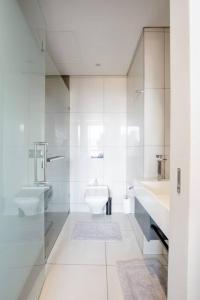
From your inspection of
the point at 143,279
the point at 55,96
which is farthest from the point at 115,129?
the point at 143,279

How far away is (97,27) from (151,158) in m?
1.42

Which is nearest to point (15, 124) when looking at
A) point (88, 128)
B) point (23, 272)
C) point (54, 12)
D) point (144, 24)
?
point (23, 272)

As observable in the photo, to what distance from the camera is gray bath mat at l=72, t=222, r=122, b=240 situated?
8.54 feet

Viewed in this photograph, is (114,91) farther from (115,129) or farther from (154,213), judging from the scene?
(154,213)

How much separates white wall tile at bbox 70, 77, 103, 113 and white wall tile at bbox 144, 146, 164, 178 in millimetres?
1622

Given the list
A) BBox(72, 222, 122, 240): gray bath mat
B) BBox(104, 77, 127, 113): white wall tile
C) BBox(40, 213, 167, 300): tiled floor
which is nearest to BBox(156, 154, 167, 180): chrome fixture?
BBox(40, 213, 167, 300): tiled floor

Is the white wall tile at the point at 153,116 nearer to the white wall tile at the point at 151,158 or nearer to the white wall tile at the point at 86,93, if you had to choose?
the white wall tile at the point at 151,158

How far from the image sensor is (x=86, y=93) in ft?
11.7

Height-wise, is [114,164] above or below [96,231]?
above

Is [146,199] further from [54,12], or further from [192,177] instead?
[54,12]

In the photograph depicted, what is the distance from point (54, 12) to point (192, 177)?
6.41ft

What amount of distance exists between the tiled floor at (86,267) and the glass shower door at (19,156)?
0.61 ft

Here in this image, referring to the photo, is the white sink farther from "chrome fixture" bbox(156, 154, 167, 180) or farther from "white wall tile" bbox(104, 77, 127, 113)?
"white wall tile" bbox(104, 77, 127, 113)

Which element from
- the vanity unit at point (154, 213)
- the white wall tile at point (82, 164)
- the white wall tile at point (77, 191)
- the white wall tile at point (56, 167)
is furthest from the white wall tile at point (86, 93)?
the vanity unit at point (154, 213)
